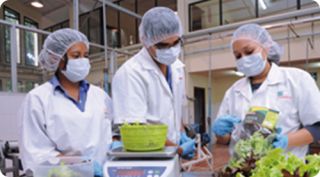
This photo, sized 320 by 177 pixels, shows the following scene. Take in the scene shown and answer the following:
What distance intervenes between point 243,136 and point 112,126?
617 mm

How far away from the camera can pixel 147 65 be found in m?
1.39

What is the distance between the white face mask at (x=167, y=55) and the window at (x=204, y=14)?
16.3 ft

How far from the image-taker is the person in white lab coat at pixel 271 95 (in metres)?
1.21

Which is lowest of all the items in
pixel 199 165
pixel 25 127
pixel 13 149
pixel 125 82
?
pixel 199 165

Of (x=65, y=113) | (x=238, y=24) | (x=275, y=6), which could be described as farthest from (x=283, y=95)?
(x=275, y=6)

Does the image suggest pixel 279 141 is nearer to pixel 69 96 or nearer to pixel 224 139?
pixel 224 139

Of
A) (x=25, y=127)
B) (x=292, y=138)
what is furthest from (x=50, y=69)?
(x=292, y=138)

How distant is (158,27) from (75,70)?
0.42 m

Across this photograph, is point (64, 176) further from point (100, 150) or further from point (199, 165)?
point (199, 165)

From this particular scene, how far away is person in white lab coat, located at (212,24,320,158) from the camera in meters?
1.21

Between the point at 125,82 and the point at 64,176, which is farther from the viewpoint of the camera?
the point at 125,82

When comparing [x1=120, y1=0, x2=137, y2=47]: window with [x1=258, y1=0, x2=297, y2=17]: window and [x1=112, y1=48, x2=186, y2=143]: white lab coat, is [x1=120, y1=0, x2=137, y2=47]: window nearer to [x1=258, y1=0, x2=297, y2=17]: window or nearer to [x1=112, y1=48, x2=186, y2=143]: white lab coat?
[x1=258, y1=0, x2=297, y2=17]: window

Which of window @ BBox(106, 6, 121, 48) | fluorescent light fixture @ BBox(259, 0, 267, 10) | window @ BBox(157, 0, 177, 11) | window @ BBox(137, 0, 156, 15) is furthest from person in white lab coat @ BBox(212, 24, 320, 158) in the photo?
window @ BBox(137, 0, 156, 15)

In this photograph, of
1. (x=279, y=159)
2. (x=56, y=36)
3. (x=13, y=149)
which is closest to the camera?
(x=279, y=159)
